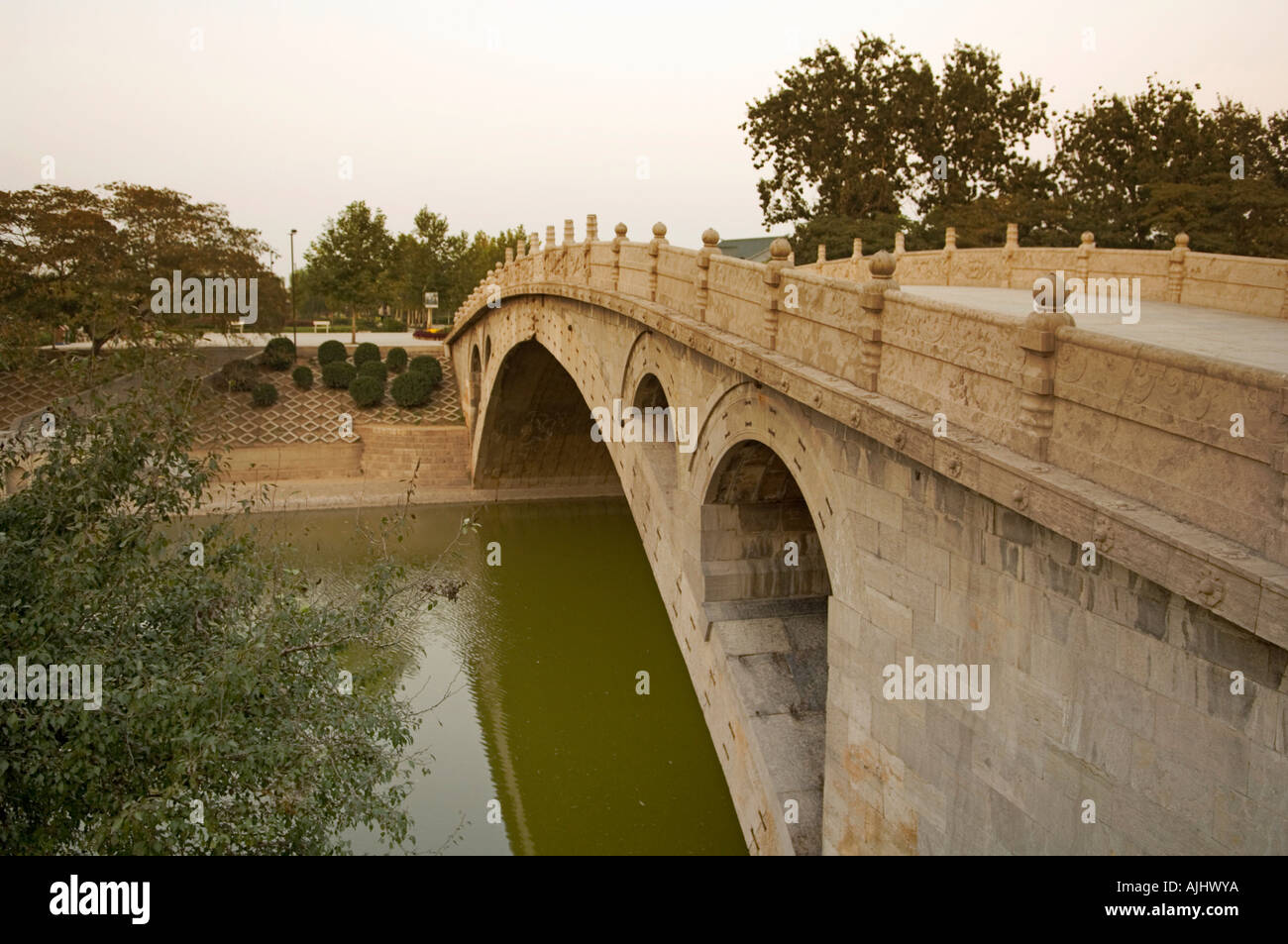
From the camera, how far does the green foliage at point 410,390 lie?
35188 mm

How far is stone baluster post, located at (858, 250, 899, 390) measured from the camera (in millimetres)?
7656

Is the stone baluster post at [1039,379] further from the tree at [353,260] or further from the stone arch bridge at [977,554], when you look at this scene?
the tree at [353,260]

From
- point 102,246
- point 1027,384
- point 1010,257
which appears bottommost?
point 1027,384

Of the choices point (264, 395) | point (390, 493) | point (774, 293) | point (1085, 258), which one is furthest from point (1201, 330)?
point (264, 395)

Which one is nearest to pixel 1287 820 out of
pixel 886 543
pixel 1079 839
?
pixel 1079 839

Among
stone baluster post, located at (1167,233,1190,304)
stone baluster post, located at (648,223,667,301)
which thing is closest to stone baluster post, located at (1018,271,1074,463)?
stone baluster post, located at (648,223,667,301)

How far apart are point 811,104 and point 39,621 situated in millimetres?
41635

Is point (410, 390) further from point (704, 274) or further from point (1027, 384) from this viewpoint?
point (1027, 384)

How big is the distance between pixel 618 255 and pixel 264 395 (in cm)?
2105

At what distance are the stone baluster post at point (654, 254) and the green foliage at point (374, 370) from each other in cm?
2323

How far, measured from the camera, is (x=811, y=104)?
4322cm

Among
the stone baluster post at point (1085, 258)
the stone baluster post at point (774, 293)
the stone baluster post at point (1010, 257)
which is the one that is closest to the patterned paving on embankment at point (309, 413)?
the stone baluster post at point (1010, 257)

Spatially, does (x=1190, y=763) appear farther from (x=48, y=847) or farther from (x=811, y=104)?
(x=811, y=104)

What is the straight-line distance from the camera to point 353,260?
47.9 metres
